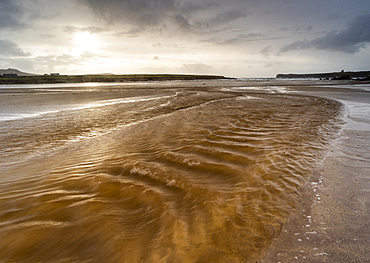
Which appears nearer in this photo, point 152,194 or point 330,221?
point 330,221

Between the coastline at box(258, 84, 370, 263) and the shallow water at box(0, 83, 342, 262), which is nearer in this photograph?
the coastline at box(258, 84, 370, 263)

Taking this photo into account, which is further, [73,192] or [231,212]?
[73,192]

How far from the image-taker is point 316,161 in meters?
4.64

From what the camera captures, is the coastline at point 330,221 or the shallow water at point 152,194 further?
the shallow water at point 152,194

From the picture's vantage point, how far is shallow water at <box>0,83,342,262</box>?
7.90 ft

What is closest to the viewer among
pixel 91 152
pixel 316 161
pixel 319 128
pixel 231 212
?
pixel 231 212

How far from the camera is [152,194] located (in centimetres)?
349

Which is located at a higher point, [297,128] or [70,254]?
[297,128]

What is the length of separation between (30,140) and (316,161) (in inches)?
370

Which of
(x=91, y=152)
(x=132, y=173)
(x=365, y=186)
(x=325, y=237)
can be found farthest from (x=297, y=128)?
(x=91, y=152)

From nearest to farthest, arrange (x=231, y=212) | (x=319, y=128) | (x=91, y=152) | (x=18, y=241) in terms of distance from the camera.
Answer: (x=18, y=241) → (x=231, y=212) → (x=91, y=152) → (x=319, y=128)

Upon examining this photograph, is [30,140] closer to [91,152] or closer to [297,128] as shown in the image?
[91,152]

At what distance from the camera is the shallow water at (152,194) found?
2.41 meters

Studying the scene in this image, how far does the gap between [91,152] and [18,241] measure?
339cm
